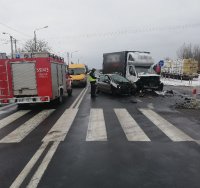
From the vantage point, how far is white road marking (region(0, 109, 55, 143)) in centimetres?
753

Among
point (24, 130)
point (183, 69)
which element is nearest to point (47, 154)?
point (24, 130)

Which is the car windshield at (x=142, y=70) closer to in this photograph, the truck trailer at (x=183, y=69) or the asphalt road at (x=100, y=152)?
the asphalt road at (x=100, y=152)

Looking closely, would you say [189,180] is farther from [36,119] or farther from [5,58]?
[5,58]

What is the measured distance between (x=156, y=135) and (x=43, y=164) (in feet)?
11.8

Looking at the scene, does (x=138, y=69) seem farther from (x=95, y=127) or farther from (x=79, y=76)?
(x=95, y=127)

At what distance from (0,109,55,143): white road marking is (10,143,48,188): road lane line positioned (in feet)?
4.09

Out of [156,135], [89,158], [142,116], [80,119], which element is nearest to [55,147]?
[89,158]

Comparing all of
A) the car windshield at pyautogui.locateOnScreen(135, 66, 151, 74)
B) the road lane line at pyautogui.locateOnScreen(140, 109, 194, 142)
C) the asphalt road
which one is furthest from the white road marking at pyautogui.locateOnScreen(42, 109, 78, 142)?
the car windshield at pyautogui.locateOnScreen(135, 66, 151, 74)

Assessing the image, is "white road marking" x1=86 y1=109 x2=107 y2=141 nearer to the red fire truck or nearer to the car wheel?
the red fire truck

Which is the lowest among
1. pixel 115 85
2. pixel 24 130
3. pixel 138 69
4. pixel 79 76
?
pixel 24 130

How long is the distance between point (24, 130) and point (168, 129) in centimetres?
448

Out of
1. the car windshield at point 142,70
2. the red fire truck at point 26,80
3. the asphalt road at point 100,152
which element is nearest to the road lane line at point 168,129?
the asphalt road at point 100,152

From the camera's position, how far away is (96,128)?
866 centimetres

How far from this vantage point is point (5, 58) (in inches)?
523
